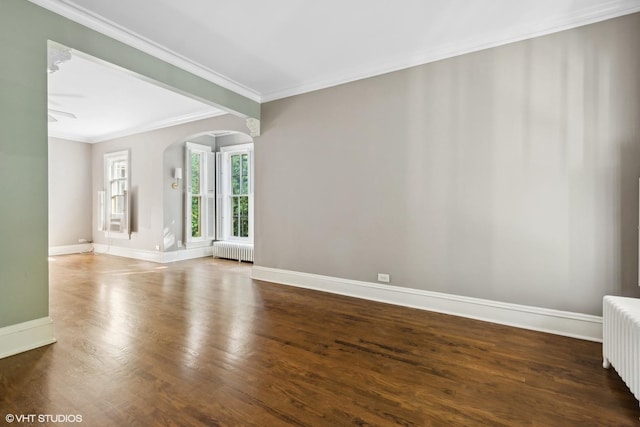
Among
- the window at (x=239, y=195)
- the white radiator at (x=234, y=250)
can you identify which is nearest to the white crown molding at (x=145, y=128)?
the window at (x=239, y=195)

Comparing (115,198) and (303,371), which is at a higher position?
(115,198)

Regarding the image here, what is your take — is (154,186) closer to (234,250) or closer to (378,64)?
(234,250)

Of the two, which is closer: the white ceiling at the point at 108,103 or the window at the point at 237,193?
the white ceiling at the point at 108,103

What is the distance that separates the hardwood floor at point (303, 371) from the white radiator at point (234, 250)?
287 centimetres

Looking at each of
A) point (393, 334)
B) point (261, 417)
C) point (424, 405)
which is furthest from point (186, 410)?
point (393, 334)

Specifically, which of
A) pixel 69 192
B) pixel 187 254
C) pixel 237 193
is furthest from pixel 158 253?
pixel 69 192

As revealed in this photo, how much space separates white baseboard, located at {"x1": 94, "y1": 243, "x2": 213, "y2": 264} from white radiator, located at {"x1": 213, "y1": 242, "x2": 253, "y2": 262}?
38 centimetres

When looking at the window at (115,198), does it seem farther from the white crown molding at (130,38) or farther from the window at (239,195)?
the white crown molding at (130,38)

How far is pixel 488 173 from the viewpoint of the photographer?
10.5 ft

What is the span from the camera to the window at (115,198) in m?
7.21

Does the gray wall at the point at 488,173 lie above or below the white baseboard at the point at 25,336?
above

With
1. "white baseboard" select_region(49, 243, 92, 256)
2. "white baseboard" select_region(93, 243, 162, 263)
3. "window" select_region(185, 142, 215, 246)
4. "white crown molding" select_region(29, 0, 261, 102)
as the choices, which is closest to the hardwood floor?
"white crown molding" select_region(29, 0, 261, 102)

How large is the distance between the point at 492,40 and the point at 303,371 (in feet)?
11.8

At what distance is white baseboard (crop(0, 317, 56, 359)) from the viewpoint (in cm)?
235
